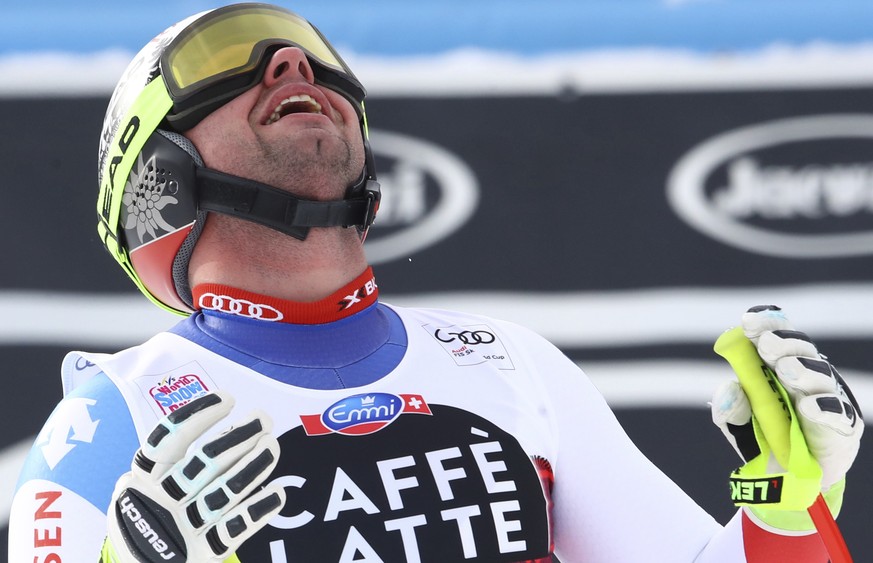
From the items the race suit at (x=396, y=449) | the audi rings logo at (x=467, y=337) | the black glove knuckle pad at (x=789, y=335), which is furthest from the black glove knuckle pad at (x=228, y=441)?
the black glove knuckle pad at (x=789, y=335)

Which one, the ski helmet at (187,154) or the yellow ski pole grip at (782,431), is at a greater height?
the ski helmet at (187,154)

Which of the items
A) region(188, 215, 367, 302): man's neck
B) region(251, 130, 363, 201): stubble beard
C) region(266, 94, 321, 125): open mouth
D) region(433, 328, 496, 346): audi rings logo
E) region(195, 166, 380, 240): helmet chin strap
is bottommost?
region(433, 328, 496, 346): audi rings logo

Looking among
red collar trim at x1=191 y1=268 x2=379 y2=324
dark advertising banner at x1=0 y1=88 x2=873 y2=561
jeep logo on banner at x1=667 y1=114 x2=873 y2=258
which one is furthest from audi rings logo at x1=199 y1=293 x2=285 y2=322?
jeep logo on banner at x1=667 y1=114 x2=873 y2=258

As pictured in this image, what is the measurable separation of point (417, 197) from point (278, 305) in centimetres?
107

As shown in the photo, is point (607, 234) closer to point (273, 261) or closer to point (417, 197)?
point (417, 197)

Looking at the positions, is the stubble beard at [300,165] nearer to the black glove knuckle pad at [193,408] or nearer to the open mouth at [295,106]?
the open mouth at [295,106]

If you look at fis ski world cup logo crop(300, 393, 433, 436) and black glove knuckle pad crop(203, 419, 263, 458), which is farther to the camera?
fis ski world cup logo crop(300, 393, 433, 436)

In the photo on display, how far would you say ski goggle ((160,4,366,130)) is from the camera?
2008mm

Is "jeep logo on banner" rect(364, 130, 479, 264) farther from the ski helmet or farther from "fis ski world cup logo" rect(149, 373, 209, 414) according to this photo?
"fis ski world cup logo" rect(149, 373, 209, 414)

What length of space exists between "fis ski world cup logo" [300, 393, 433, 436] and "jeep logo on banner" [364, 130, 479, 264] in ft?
3.69

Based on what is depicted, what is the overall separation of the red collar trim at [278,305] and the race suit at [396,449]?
0.6 inches

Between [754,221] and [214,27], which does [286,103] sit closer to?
[214,27]

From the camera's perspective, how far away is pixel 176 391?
1.72m

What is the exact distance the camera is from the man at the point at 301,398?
5.01 feet
